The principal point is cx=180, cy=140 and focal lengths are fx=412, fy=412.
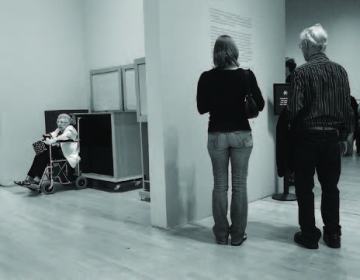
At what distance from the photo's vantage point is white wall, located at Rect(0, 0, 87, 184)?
5656 mm

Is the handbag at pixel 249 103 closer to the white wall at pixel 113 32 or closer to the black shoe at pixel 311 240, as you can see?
the black shoe at pixel 311 240

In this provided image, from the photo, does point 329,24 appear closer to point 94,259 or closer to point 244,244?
point 244,244

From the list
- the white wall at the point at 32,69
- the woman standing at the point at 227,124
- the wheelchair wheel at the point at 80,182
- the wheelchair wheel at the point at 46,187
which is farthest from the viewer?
the white wall at the point at 32,69

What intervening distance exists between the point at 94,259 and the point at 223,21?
2368 mm

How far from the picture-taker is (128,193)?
5055 millimetres

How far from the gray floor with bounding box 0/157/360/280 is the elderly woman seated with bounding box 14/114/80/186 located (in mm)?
901

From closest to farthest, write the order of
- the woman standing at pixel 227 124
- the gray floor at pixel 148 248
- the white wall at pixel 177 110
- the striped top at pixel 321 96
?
the gray floor at pixel 148 248
the striped top at pixel 321 96
the woman standing at pixel 227 124
the white wall at pixel 177 110

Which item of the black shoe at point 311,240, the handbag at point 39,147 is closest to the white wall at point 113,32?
the handbag at point 39,147

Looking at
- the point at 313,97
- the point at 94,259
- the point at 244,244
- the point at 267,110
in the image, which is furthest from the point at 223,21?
the point at 94,259

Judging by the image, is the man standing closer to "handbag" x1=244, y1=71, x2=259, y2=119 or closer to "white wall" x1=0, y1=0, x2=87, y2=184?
"handbag" x1=244, y1=71, x2=259, y2=119

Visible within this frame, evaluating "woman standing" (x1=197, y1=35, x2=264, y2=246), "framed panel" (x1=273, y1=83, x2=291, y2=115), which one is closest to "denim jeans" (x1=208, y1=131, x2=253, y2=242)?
"woman standing" (x1=197, y1=35, x2=264, y2=246)

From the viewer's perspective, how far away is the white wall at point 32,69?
5656 mm

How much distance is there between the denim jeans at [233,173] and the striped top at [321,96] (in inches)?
16.0

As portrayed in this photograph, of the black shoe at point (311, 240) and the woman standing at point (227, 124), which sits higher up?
the woman standing at point (227, 124)
